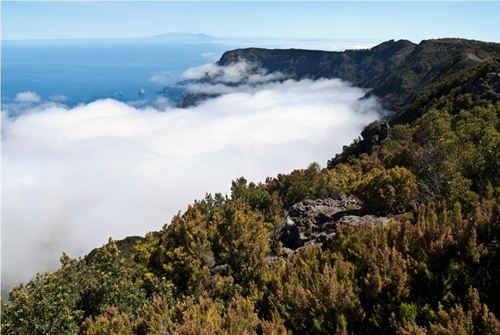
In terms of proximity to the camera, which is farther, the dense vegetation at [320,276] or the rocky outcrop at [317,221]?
the rocky outcrop at [317,221]

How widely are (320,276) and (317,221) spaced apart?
28.8ft

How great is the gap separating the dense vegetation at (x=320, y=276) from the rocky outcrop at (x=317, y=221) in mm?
699

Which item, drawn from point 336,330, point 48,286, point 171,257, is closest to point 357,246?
point 336,330

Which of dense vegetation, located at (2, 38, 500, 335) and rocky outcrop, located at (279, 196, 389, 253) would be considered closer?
dense vegetation, located at (2, 38, 500, 335)

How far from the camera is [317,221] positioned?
56.5 feet

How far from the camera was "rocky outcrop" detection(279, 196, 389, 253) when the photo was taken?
A: 50.1 ft

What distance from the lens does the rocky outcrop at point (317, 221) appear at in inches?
601

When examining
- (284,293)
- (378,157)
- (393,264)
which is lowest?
(378,157)

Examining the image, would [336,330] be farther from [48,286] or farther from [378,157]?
[378,157]

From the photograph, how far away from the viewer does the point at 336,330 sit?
7277 mm

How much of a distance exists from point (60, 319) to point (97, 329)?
1.97 m

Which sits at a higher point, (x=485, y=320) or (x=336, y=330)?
(x=485, y=320)

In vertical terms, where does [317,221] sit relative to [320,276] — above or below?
below

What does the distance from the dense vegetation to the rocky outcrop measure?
2.29 ft
